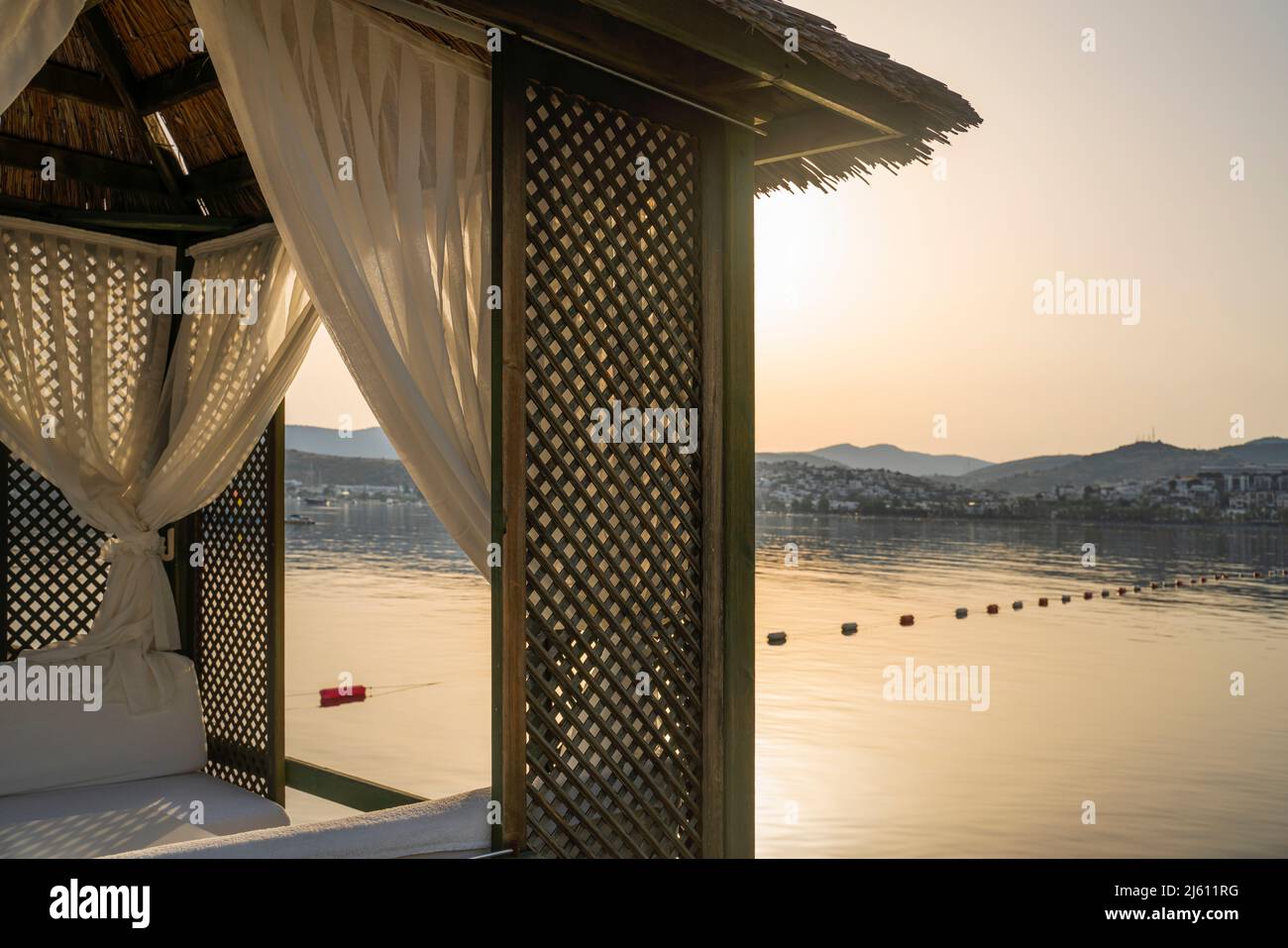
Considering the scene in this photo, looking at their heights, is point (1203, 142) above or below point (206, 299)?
above

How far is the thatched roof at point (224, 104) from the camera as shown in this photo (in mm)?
Result: 3084

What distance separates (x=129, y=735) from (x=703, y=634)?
7.89ft

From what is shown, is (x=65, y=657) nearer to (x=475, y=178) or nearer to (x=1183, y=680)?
(x=475, y=178)

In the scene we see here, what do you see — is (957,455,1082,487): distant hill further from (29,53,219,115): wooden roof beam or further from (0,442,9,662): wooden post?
(0,442,9,662): wooden post

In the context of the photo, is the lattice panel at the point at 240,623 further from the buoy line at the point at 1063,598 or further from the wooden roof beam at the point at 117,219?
the buoy line at the point at 1063,598

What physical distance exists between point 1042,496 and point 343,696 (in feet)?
66.4

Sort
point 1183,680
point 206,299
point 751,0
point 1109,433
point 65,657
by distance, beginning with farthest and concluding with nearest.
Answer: point 1109,433 < point 1183,680 < point 206,299 < point 65,657 < point 751,0

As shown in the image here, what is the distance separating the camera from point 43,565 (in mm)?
4723

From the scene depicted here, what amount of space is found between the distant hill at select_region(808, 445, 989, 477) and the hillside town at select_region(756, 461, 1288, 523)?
9.0 inches

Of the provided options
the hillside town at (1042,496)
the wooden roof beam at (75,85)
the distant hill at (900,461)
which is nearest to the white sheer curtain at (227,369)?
the wooden roof beam at (75,85)

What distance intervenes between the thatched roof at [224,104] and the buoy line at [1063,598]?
818 centimetres
